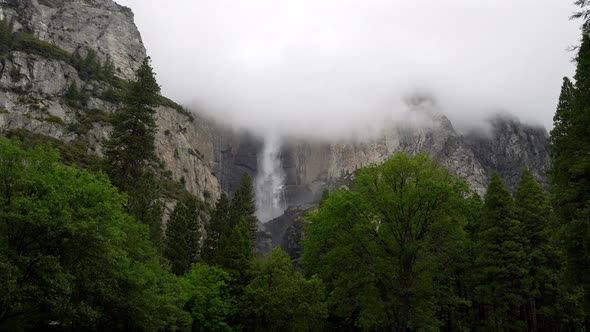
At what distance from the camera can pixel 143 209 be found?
3778 cm

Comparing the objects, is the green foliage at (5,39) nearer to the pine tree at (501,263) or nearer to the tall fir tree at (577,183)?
the pine tree at (501,263)

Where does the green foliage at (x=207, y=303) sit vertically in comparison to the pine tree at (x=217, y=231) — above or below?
below

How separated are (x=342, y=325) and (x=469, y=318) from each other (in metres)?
11.2

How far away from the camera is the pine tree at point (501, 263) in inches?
1215

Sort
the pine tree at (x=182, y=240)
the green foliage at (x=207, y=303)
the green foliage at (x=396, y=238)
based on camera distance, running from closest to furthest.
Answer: the green foliage at (x=396, y=238) → the green foliage at (x=207, y=303) → the pine tree at (x=182, y=240)

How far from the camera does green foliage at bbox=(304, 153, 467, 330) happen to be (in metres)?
25.3

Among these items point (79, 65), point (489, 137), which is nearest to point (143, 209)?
point (79, 65)

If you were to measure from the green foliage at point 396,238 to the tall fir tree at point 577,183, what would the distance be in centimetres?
554

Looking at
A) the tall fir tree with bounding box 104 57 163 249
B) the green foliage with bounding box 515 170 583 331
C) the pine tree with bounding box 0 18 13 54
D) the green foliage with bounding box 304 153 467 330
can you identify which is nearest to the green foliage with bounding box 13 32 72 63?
the pine tree with bounding box 0 18 13 54

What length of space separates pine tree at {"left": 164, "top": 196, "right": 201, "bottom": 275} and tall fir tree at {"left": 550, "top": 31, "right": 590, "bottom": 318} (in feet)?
129

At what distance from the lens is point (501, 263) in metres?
31.4

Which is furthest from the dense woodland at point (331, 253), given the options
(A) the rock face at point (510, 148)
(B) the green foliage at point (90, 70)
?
(A) the rock face at point (510, 148)

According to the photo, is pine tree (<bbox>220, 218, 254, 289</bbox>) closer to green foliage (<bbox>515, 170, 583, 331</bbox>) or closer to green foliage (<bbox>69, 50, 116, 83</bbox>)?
green foliage (<bbox>515, 170, 583, 331</bbox>)

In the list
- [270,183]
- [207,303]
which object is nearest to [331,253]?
[207,303]
